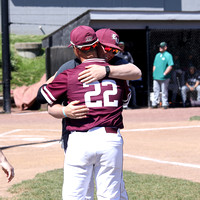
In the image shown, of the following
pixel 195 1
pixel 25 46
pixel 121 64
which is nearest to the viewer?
pixel 121 64

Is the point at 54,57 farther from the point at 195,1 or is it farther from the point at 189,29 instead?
the point at 195,1

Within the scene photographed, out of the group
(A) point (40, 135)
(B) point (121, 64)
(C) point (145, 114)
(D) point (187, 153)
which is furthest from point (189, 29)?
(B) point (121, 64)

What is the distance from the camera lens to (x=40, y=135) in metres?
11.5

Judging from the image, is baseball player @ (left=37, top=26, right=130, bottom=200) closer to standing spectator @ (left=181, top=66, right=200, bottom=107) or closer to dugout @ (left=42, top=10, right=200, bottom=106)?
dugout @ (left=42, top=10, right=200, bottom=106)

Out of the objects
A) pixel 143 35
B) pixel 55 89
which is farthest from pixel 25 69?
pixel 55 89

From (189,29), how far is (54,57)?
5.04 m

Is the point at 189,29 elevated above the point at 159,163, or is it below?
above

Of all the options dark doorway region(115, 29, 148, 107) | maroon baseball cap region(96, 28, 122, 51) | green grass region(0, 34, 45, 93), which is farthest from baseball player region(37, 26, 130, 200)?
green grass region(0, 34, 45, 93)

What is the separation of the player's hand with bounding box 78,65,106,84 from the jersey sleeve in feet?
0.49

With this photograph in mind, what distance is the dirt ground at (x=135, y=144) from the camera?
770 cm

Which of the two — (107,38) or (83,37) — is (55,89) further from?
(107,38)

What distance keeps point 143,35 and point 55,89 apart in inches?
675

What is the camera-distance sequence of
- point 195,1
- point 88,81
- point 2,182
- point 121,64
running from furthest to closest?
point 195,1, point 2,182, point 121,64, point 88,81

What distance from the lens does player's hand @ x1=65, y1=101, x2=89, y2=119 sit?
3.90 meters
